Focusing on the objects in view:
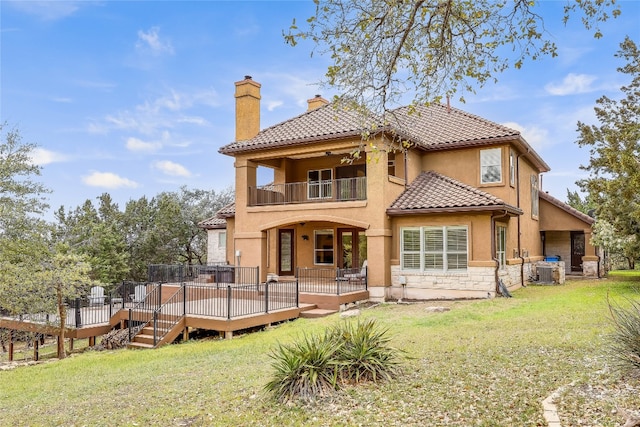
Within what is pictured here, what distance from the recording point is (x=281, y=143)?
20.8 meters

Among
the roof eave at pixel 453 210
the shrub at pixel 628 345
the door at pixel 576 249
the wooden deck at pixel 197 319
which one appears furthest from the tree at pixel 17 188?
the door at pixel 576 249

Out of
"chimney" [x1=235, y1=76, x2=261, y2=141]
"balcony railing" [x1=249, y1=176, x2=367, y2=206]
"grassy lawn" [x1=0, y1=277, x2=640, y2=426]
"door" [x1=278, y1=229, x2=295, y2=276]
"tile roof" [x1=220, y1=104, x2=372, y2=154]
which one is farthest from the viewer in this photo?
"door" [x1=278, y1=229, x2=295, y2=276]

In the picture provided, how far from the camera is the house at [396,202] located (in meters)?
18.5

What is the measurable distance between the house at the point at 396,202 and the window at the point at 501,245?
5 centimetres

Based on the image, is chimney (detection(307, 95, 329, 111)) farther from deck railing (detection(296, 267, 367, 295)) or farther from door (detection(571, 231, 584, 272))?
door (detection(571, 231, 584, 272))

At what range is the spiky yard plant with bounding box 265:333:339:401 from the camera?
7.09m

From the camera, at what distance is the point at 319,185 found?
885 inches

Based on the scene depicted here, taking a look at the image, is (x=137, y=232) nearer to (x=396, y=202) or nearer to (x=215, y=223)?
(x=215, y=223)

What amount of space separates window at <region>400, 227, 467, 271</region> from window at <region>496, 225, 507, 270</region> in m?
1.87

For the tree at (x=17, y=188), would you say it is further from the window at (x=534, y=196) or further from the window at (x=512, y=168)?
the window at (x=534, y=196)

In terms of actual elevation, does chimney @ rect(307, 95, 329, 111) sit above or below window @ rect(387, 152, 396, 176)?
above

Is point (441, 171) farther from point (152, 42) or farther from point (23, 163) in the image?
point (23, 163)

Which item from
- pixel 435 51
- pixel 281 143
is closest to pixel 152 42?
pixel 281 143

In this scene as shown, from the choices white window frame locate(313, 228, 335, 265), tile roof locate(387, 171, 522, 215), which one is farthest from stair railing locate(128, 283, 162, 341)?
tile roof locate(387, 171, 522, 215)
